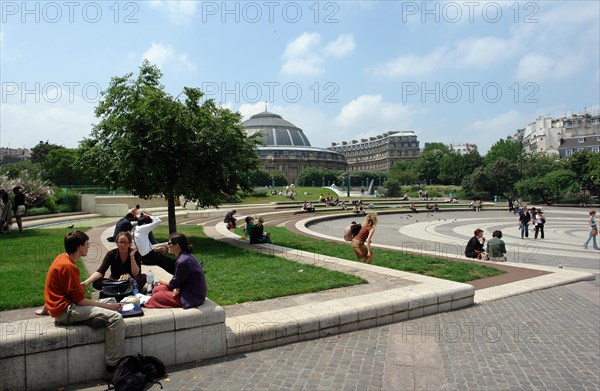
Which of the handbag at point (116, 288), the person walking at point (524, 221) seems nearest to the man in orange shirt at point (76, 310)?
the handbag at point (116, 288)

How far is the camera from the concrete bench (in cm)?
464

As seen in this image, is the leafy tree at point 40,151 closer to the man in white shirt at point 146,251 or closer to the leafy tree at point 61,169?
the leafy tree at point 61,169

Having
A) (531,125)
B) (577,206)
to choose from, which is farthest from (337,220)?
(531,125)

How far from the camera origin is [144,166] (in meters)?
14.1

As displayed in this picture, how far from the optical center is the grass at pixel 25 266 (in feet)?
24.5

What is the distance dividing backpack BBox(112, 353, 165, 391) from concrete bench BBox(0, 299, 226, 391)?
0.23m

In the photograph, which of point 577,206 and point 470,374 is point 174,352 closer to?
point 470,374

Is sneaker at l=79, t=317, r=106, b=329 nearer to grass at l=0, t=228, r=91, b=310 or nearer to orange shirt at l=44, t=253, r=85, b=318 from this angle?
orange shirt at l=44, t=253, r=85, b=318

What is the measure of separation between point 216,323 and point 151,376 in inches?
40.3

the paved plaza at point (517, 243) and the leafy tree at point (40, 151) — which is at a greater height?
the leafy tree at point (40, 151)

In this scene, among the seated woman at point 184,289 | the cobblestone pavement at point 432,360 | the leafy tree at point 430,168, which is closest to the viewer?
the cobblestone pavement at point 432,360

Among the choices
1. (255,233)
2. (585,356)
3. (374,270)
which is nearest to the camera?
(585,356)

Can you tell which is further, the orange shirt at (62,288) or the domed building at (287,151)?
Answer: the domed building at (287,151)

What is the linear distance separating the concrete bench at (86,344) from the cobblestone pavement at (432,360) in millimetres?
193
